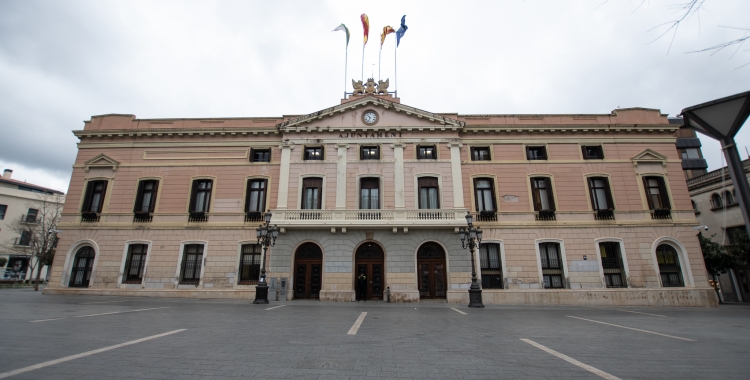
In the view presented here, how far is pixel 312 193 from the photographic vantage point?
852 inches

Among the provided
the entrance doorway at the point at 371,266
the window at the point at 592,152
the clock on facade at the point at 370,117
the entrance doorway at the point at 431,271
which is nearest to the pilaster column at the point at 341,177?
the clock on facade at the point at 370,117

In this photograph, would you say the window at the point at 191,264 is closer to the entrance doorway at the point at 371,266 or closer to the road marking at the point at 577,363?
the entrance doorway at the point at 371,266

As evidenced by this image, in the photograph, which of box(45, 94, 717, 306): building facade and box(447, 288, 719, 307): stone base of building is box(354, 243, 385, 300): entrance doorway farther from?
box(447, 288, 719, 307): stone base of building

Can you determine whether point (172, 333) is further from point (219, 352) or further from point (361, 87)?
point (361, 87)

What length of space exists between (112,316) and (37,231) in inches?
1747

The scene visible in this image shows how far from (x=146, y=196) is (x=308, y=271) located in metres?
12.3

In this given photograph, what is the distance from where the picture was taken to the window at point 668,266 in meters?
19.9

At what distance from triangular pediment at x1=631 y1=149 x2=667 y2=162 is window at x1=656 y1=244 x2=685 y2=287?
5553mm

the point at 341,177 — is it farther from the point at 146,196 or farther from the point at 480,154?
the point at 146,196

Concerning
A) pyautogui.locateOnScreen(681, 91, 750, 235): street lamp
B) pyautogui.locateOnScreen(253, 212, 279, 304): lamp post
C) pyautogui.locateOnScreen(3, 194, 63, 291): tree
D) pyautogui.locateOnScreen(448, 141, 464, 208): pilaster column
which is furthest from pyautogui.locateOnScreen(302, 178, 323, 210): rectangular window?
pyautogui.locateOnScreen(3, 194, 63, 291): tree

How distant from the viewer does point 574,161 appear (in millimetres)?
21859

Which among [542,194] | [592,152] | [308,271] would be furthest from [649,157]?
[308,271]

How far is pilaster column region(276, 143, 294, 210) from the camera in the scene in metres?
21.1

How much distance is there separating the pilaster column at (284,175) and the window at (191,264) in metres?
5.84
